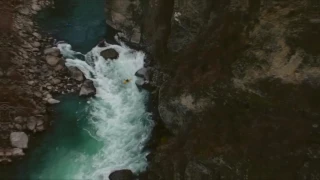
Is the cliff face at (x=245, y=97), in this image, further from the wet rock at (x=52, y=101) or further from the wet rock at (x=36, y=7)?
the wet rock at (x=36, y=7)

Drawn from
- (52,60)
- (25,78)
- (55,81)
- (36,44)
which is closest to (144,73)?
(55,81)

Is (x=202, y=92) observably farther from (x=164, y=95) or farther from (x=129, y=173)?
(x=129, y=173)

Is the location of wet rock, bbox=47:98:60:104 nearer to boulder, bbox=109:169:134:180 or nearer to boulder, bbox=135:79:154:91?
boulder, bbox=135:79:154:91

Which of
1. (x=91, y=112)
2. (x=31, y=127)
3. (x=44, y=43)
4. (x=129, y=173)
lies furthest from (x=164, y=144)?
(x=44, y=43)

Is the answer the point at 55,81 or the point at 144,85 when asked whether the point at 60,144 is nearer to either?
the point at 55,81

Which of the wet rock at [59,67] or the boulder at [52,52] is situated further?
the boulder at [52,52]

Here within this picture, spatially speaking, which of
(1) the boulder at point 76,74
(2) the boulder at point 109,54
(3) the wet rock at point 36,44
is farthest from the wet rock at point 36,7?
(1) the boulder at point 76,74
